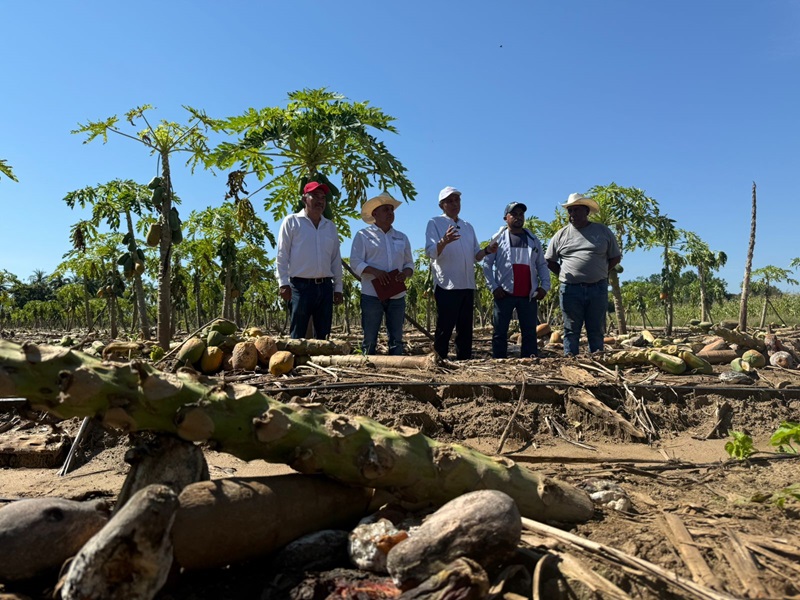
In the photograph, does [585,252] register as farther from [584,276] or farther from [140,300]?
[140,300]

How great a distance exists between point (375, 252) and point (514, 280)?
5.22 feet

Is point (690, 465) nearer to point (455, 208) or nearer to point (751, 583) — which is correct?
point (751, 583)

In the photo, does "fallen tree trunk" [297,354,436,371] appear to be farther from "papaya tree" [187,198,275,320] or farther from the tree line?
"papaya tree" [187,198,275,320]

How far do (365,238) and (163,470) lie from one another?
421 centimetres

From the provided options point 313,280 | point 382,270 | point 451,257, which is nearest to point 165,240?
point 313,280

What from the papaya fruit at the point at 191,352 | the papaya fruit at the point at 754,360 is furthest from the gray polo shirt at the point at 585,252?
the papaya fruit at the point at 191,352

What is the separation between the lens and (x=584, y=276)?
6.14 metres

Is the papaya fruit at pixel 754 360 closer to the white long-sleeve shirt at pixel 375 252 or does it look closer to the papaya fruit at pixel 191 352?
the white long-sleeve shirt at pixel 375 252

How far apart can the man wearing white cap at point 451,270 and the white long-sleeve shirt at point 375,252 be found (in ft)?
1.09

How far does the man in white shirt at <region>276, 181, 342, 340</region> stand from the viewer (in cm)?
561

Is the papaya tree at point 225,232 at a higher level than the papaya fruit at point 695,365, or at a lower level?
higher

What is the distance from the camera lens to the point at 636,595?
1.61 meters

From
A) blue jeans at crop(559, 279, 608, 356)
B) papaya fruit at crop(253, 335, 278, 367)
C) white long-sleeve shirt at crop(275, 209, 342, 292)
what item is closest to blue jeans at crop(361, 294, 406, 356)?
white long-sleeve shirt at crop(275, 209, 342, 292)

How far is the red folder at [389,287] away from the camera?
224 inches
